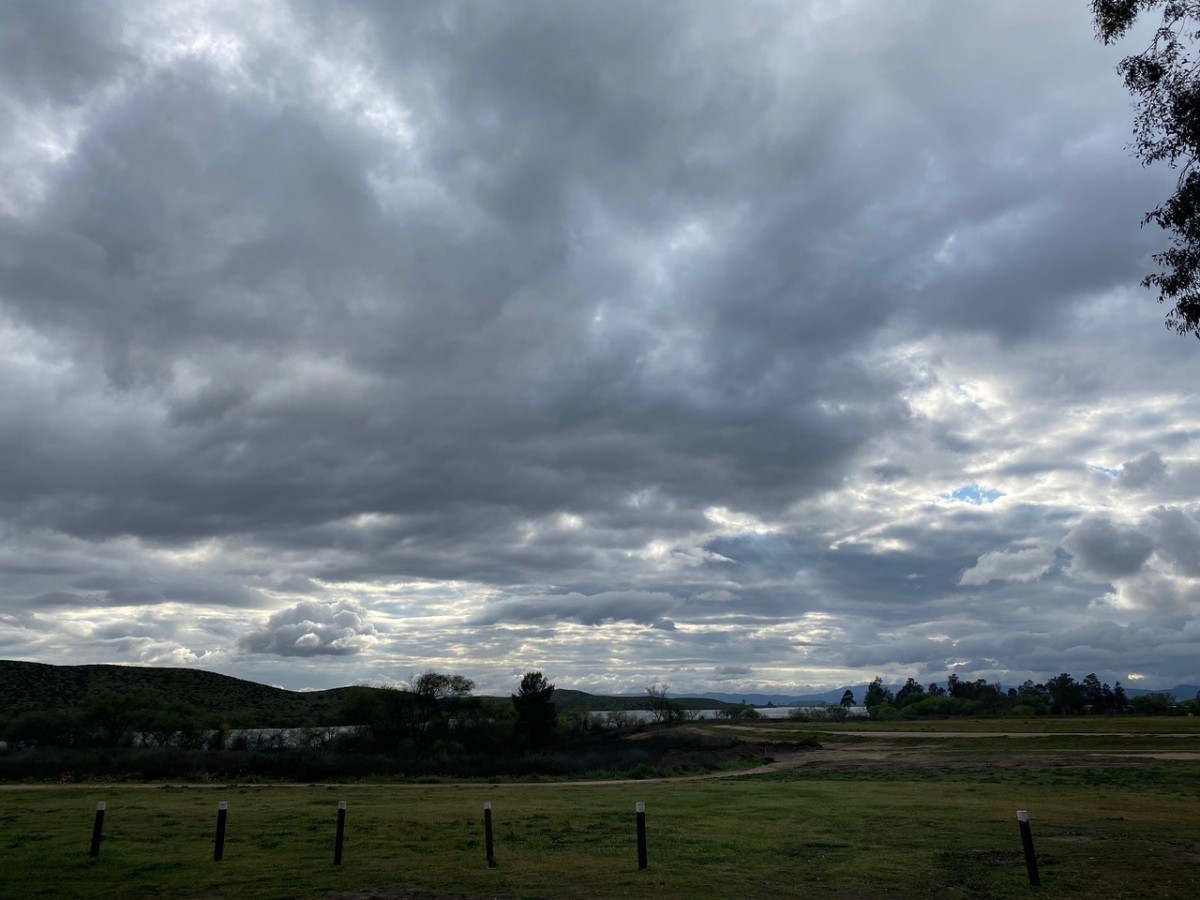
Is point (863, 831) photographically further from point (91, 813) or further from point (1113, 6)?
point (91, 813)

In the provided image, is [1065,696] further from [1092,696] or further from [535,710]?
[535,710]

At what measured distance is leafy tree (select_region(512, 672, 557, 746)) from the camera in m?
88.3

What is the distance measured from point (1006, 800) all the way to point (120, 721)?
269ft

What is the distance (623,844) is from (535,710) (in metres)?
72.2

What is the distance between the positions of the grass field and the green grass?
0.26 ft

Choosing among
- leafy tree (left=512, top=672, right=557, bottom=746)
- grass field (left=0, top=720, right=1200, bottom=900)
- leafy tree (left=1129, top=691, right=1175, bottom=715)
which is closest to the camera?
grass field (left=0, top=720, right=1200, bottom=900)

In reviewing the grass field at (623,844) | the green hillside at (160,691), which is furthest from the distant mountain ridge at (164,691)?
the grass field at (623,844)

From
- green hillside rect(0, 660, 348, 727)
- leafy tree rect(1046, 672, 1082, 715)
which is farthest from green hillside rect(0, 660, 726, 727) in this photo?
leafy tree rect(1046, 672, 1082, 715)

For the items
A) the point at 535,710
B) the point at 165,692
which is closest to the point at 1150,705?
the point at 535,710

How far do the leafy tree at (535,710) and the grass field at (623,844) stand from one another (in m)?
51.5

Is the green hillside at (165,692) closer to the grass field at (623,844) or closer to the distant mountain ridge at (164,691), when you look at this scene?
the distant mountain ridge at (164,691)

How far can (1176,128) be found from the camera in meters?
15.6

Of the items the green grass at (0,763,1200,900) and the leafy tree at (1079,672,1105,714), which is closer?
the green grass at (0,763,1200,900)

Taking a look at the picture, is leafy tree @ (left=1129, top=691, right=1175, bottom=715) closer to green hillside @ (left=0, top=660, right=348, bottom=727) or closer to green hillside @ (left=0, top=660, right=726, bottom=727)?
green hillside @ (left=0, top=660, right=726, bottom=727)
